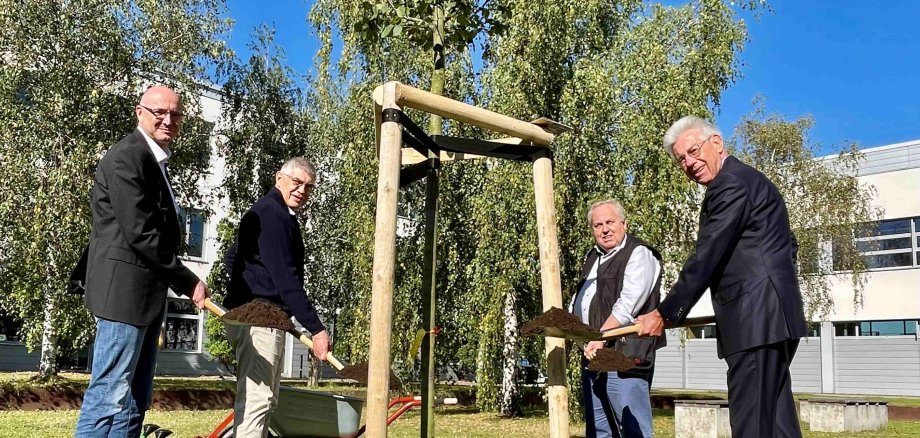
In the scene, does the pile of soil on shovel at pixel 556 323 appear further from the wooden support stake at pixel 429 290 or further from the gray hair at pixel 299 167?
the gray hair at pixel 299 167

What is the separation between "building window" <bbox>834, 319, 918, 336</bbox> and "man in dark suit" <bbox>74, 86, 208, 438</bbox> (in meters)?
29.2

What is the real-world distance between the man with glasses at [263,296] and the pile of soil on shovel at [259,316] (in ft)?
1.55

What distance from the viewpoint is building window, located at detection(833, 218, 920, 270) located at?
2734cm

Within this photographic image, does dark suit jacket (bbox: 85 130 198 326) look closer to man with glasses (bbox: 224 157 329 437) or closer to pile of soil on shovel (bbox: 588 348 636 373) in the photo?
man with glasses (bbox: 224 157 329 437)

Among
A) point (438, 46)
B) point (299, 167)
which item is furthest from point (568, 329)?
point (438, 46)

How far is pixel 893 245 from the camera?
92.6 ft

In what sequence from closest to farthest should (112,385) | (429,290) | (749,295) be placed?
(749,295), (112,385), (429,290)

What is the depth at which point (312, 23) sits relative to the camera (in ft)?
46.2

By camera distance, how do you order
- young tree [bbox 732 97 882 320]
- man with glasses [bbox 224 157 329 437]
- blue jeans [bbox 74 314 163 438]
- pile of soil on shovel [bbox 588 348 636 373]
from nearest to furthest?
1. blue jeans [bbox 74 314 163 438]
2. pile of soil on shovel [bbox 588 348 636 373]
3. man with glasses [bbox 224 157 329 437]
4. young tree [bbox 732 97 882 320]

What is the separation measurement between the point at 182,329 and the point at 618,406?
28531 mm

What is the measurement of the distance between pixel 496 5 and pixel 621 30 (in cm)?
640

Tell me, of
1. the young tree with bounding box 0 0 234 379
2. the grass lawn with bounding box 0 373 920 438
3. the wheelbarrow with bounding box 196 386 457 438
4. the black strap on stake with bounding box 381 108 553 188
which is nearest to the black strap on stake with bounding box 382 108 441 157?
the black strap on stake with bounding box 381 108 553 188

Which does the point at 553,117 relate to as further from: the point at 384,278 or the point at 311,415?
the point at 384,278

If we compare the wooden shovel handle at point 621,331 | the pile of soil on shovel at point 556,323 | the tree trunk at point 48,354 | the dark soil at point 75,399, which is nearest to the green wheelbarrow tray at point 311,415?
the pile of soil on shovel at point 556,323
